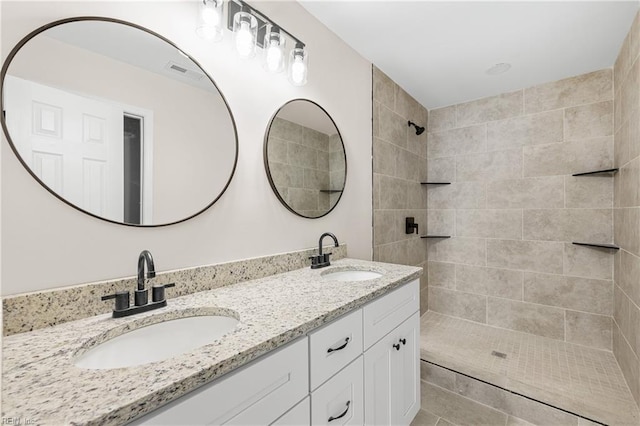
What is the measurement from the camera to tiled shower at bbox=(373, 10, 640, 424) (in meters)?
1.68

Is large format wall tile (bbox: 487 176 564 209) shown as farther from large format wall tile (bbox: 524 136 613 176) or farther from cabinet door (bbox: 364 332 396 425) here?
cabinet door (bbox: 364 332 396 425)

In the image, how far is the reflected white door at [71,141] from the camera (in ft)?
2.50

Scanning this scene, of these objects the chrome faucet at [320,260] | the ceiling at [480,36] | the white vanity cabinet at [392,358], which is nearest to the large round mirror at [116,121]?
the chrome faucet at [320,260]

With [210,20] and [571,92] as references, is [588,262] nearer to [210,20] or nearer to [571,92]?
[571,92]

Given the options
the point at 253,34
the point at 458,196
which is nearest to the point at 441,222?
the point at 458,196

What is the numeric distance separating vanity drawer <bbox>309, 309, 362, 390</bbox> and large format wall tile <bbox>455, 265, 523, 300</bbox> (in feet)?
7.07

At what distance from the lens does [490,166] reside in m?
2.62

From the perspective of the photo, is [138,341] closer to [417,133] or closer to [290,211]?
[290,211]

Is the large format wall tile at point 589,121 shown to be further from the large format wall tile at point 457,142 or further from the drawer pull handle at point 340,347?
the drawer pull handle at point 340,347

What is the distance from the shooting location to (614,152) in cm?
207

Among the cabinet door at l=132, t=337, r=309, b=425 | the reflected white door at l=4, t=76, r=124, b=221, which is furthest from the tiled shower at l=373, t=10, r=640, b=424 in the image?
the reflected white door at l=4, t=76, r=124, b=221

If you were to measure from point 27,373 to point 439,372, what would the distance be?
7.12ft

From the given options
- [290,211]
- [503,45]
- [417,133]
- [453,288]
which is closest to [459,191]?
[417,133]

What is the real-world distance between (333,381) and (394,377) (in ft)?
1.67
